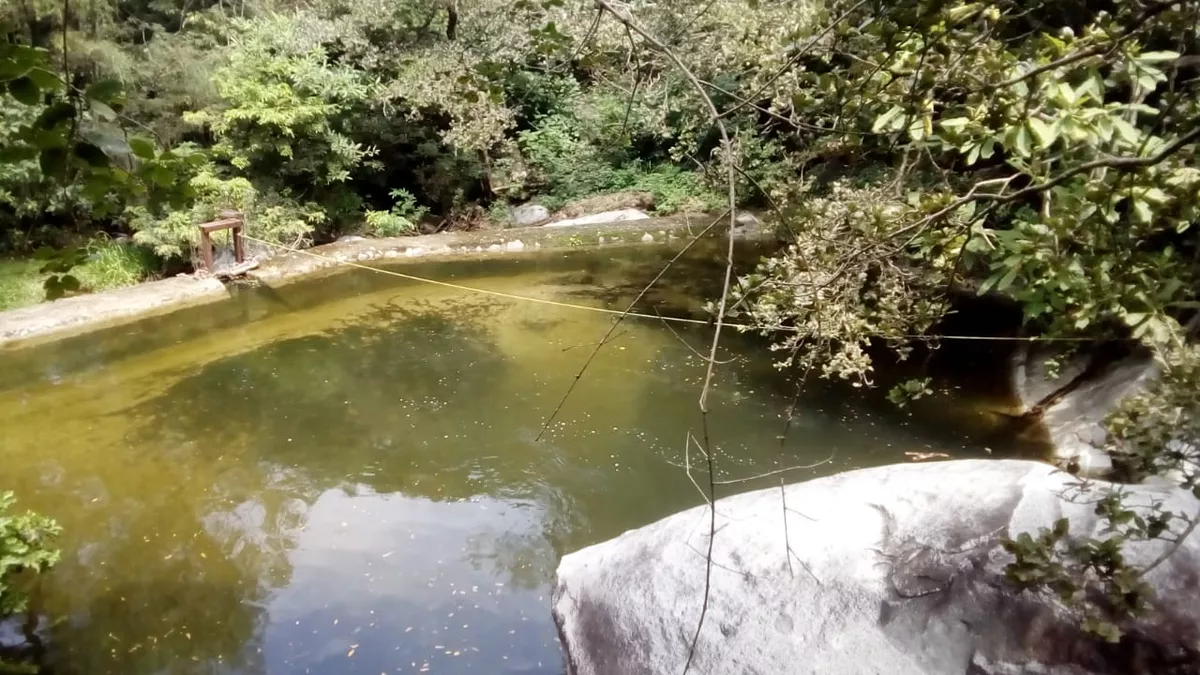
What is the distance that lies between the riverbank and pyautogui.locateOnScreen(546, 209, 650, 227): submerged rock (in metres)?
0.45

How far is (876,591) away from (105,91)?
238 cm

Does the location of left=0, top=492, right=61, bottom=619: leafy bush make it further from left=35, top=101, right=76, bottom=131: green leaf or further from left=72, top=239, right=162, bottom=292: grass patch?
left=72, top=239, right=162, bottom=292: grass patch

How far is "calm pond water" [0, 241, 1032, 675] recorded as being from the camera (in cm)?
359

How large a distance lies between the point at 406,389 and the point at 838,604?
421cm

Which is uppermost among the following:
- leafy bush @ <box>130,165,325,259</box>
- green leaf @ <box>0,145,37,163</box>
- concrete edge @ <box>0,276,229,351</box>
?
green leaf @ <box>0,145,37,163</box>

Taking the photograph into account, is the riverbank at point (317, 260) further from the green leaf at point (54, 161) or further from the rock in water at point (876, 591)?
the green leaf at point (54, 161)

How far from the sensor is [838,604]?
255cm

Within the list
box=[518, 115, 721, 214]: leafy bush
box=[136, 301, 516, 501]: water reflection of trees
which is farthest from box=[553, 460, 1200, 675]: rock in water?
box=[518, 115, 721, 214]: leafy bush

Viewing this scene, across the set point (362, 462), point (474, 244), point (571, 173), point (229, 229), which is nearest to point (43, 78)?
point (362, 462)

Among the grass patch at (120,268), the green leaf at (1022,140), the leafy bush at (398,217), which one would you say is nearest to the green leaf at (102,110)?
the green leaf at (1022,140)

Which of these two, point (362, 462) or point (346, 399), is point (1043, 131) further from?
point (346, 399)

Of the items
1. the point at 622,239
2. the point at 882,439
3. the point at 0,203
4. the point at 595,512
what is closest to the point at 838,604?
the point at 595,512

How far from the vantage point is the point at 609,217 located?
447 inches

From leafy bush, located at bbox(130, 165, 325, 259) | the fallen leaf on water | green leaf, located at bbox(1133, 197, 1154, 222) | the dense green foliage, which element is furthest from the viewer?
the dense green foliage
